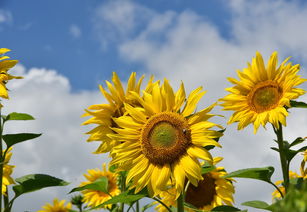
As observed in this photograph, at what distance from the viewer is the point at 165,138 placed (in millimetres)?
4055

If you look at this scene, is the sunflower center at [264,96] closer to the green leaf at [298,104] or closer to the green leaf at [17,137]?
the green leaf at [298,104]

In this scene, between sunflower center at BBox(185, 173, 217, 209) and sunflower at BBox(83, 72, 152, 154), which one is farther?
sunflower center at BBox(185, 173, 217, 209)

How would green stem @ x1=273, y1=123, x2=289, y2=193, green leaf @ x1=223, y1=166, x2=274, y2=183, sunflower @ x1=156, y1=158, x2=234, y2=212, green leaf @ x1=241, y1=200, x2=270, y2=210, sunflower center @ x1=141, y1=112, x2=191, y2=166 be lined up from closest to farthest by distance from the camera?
sunflower center @ x1=141, y1=112, x2=191, y2=166, green leaf @ x1=223, y1=166, x2=274, y2=183, green leaf @ x1=241, y1=200, x2=270, y2=210, green stem @ x1=273, y1=123, x2=289, y2=193, sunflower @ x1=156, y1=158, x2=234, y2=212

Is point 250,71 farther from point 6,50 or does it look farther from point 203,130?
point 6,50

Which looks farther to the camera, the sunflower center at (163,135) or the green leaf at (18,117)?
the green leaf at (18,117)

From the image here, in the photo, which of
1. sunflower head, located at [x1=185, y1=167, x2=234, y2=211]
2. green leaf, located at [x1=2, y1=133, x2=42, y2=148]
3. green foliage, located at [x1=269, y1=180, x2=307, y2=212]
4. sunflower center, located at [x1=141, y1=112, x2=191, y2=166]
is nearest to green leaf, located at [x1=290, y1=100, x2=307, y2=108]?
sunflower head, located at [x1=185, y1=167, x2=234, y2=211]

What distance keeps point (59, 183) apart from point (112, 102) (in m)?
1.10

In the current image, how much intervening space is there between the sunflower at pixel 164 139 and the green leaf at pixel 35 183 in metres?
0.97

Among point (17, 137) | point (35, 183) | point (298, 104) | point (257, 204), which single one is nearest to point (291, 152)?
point (257, 204)

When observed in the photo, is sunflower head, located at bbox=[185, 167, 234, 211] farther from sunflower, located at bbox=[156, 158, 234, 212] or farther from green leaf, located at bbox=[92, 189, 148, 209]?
green leaf, located at bbox=[92, 189, 148, 209]

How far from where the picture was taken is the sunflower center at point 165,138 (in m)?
3.96

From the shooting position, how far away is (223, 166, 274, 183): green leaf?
424cm

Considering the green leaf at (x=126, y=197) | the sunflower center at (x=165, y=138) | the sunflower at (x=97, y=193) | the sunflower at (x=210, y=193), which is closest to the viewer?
the green leaf at (x=126, y=197)

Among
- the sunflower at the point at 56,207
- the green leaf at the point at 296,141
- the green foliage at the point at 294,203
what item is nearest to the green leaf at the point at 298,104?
the green leaf at the point at 296,141
